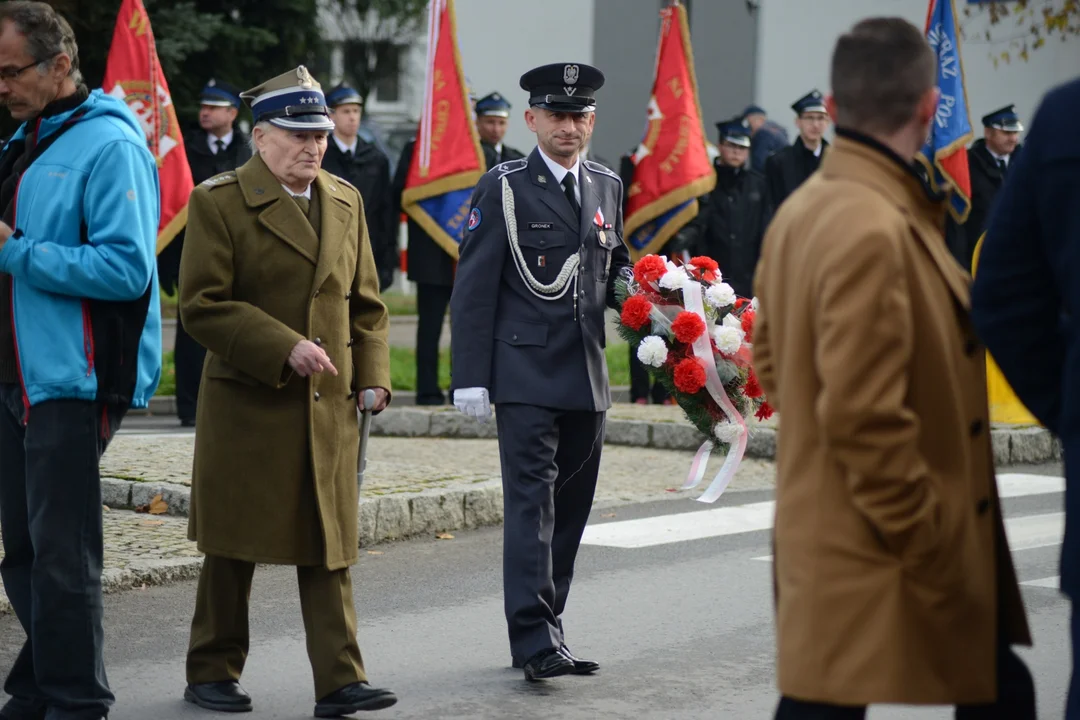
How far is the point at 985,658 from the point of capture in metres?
3.45

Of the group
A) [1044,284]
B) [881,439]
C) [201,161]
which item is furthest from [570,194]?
[201,161]

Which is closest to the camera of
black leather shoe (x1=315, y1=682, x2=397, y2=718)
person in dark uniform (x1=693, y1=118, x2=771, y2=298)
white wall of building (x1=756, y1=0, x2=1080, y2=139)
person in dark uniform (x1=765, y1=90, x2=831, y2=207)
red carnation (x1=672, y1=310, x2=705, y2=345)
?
black leather shoe (x1=315, y1=682, x2=397, y2=718)

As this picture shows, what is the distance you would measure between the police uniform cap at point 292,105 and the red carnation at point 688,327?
1.47 m

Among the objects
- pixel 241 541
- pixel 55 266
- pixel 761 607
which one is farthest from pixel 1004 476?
pixel 55 266

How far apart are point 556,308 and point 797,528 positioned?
291 centimetres

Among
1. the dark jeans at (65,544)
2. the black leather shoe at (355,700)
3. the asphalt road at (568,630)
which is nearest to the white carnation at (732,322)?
the asphalt road at (568,630)

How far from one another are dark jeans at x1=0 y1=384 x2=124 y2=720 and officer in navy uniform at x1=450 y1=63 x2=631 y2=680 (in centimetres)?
151

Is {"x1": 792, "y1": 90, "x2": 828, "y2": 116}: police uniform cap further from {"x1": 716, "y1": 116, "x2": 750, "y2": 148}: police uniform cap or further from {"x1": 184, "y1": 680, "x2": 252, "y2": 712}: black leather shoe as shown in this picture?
{"x1": 184, "y1": 680, "x2": 252, "y2": 712}: black leather shoe

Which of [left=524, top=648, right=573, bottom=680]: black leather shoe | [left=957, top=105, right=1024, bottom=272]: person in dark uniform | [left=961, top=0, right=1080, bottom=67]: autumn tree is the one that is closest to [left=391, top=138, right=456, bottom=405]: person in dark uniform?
[left=957, top=105, right=1024, bottom=272]: person in dark uniform

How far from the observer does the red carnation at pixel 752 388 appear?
20.6 ft

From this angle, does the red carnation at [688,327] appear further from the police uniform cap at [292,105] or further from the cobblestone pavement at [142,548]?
the cobblestone pavement at [142,548]

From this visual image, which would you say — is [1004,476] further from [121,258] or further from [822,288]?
[822,288]

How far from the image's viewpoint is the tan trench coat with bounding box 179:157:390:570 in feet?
18.0

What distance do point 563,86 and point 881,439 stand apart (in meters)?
3.24
